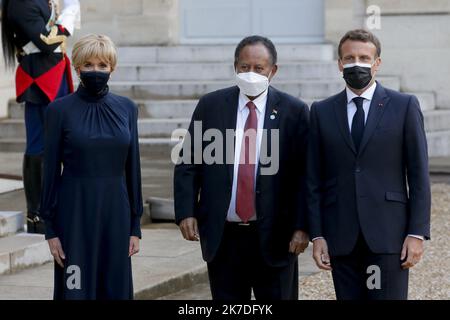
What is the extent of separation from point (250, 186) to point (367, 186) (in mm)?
595

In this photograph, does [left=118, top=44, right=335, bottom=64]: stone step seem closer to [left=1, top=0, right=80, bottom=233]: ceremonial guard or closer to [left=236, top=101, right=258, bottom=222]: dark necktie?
[left=1, top=0, right=80, bottom=233]: ceremonial guard

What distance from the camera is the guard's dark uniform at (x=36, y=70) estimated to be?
339 inches

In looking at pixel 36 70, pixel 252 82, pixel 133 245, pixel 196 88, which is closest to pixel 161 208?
pixel 36 70

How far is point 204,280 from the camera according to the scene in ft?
27.6

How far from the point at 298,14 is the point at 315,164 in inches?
439

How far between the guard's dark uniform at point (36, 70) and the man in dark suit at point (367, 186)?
11.8ft

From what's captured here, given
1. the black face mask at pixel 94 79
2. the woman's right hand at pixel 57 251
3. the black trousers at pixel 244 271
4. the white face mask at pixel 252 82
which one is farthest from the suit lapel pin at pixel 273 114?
the woman's right hand at pixel 57 251

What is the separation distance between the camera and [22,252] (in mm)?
8039

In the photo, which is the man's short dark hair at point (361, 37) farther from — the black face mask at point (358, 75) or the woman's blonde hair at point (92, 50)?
the woman's blonde hair at point (92, 50)

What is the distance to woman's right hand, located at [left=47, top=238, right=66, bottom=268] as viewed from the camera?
5.72 metres

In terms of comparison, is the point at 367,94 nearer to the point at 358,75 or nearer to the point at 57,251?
the point at 358,75

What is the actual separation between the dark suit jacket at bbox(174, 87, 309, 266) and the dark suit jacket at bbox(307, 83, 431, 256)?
0.48ft
